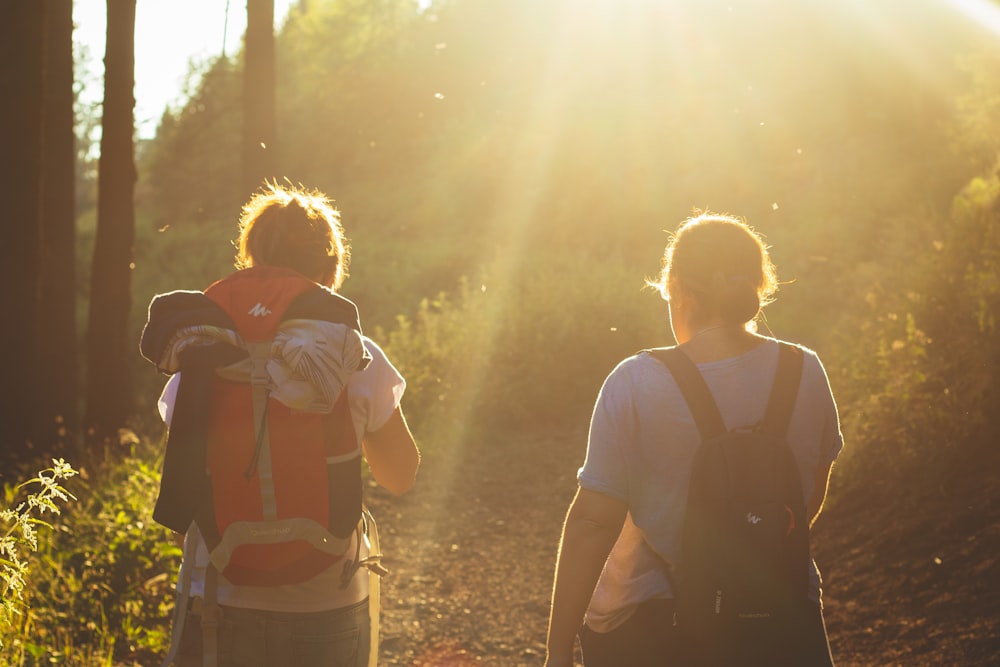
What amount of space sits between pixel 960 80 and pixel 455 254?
13079 millimetres

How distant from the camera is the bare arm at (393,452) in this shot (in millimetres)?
A: 3248

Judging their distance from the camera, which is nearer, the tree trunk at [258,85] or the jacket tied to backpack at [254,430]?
the jacket tied to backpack at [254,430]

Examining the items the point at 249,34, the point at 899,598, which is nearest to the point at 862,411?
the point at 899,598

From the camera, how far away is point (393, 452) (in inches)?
129

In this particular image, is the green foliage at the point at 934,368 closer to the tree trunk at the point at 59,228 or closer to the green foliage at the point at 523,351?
the green foliage at the point at 523,351

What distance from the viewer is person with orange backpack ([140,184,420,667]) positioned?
2939 millimetres

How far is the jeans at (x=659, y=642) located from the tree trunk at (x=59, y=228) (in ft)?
37.4

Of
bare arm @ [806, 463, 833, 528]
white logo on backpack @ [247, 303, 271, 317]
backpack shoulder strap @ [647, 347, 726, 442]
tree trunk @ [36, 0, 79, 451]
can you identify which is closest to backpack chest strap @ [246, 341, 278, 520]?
white logo on backpack @ [247, 303, 271, 317]

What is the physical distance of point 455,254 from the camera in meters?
26.3

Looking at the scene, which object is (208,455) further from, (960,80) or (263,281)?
(960,80)

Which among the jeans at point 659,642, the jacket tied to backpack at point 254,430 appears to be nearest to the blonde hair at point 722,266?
the jeans at point 659,642

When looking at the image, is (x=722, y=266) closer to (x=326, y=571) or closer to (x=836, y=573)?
(x=326, y=571)

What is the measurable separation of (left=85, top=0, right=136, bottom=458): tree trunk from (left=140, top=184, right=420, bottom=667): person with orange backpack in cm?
930

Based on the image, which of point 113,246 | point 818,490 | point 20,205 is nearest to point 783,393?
point 818,490
